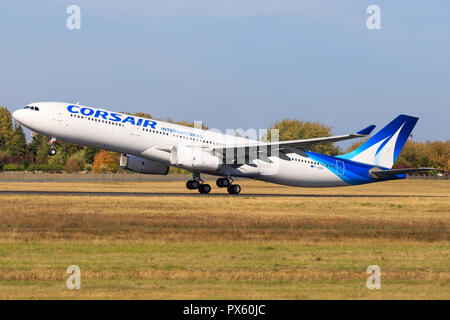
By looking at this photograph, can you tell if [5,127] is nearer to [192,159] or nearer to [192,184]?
[192,184]

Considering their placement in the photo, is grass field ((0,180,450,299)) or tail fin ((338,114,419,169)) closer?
grass field ((0,180,450,299))

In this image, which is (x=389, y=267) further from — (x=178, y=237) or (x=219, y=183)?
A: (x=219, y=183)

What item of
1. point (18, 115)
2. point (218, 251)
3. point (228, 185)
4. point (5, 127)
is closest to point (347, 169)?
point (228, 185)

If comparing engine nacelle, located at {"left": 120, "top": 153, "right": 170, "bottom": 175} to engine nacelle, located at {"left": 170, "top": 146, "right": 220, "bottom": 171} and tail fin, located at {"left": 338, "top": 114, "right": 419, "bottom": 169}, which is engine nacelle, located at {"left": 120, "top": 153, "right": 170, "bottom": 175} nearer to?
engine nacelle, located at {"left": 170, "top": 146, "right": 220, "bottom": 171}

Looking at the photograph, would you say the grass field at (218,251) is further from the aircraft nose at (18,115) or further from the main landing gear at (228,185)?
the main landing gear at (228,185)

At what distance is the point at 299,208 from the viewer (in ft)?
114

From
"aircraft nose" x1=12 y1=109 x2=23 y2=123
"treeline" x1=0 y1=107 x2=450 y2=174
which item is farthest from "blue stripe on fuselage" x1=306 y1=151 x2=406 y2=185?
"treeline" x1=0 y1=107 x2=450 y2=174

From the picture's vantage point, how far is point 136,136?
42031mm

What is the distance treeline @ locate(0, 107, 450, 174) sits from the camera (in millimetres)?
104125

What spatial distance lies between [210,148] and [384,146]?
14298mm

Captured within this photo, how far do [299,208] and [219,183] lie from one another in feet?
39.3

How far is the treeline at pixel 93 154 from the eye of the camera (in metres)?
104

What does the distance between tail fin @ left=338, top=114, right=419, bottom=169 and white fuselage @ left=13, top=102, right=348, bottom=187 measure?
5.46 m

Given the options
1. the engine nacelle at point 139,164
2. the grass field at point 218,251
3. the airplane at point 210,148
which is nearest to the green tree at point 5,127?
the engine nacelle at point 139,164
